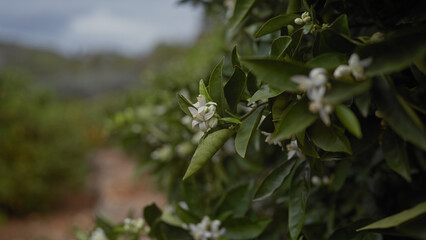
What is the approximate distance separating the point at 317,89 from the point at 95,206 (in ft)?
13.5

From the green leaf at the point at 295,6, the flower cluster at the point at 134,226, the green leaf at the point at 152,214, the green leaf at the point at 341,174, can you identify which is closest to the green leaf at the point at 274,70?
the green leaf at the point at 295,6

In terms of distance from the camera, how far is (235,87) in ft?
1.88

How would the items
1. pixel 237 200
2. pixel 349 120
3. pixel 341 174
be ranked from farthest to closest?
1. pixel 237 200
2. pixel 341 174
3. pixel 349 120

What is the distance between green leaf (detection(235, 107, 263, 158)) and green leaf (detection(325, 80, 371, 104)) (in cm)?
14

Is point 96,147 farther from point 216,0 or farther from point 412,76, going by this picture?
point 412,76

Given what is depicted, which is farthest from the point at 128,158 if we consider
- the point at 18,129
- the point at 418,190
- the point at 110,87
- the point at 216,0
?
the point at 110,87

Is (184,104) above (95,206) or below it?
below

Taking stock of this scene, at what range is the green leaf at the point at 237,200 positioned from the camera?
83cm

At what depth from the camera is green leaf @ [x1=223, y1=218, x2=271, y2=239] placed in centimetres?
77

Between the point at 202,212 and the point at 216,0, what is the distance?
0.66 metres

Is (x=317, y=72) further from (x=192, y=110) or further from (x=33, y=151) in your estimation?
(x=33, y=151)

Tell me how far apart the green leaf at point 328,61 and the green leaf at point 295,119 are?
0.05m

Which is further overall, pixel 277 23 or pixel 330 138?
pixel 277 23

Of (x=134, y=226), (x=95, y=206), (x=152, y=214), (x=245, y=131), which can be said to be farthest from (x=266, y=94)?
(x=95, y=206)
